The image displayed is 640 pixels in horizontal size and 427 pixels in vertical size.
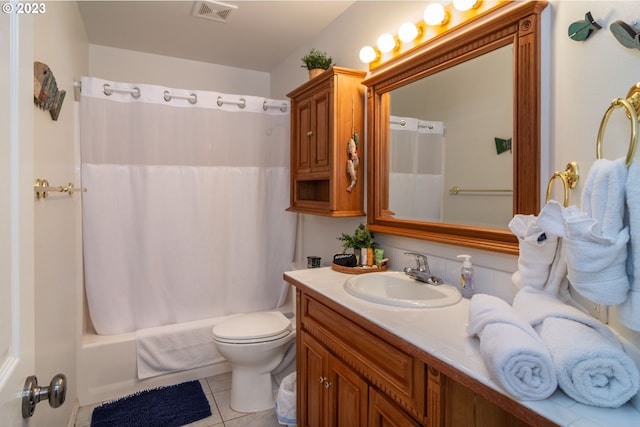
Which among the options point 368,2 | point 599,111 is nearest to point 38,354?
point 599,111

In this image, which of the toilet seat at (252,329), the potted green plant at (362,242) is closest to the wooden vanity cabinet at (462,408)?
the potted green plant at (362,242)

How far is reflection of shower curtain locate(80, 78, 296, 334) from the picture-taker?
2277 mm

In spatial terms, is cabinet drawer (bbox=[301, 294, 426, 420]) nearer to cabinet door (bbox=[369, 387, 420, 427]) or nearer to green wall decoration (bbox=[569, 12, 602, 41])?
cabinet door (bbox=[369, 387, 420, 427])

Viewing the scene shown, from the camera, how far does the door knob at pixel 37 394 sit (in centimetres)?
65

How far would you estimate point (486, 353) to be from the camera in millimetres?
797

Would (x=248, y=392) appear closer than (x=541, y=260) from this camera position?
No

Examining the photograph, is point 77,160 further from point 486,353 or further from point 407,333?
point 486,353

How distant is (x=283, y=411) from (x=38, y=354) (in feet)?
3.79

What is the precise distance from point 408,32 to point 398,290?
1.20 m

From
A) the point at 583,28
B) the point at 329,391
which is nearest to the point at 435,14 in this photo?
the point at 583,28

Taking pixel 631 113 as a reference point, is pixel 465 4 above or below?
above

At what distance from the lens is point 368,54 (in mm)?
1943

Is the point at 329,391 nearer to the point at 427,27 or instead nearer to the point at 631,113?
the point at 631,113

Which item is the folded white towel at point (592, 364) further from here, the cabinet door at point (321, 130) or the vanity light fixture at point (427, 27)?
the cabinet door at point (321, 130)
